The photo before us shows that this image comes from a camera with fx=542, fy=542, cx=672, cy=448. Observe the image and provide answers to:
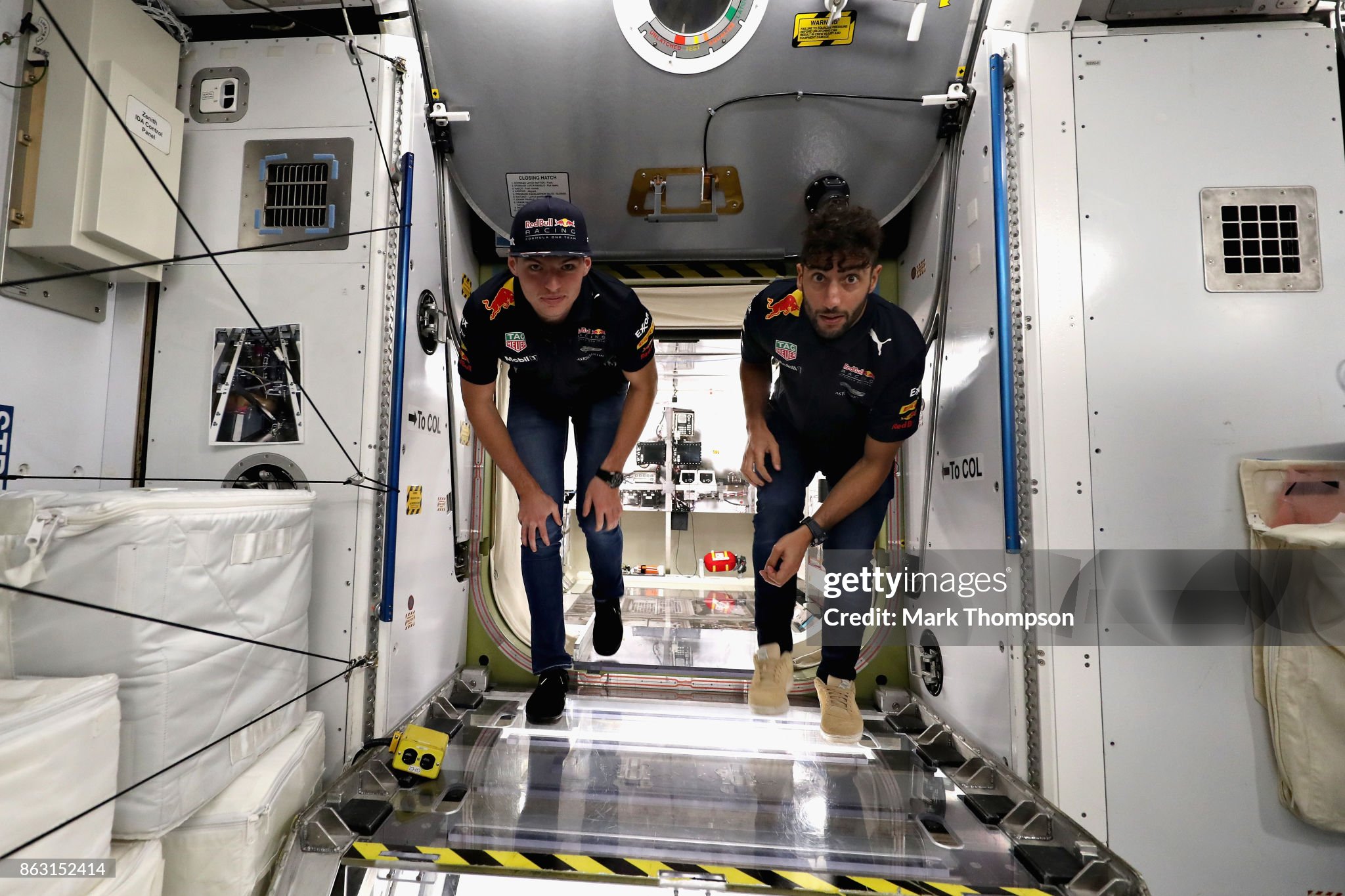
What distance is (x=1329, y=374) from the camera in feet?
5.77

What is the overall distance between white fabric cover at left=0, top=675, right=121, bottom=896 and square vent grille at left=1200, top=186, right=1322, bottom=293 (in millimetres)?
3348

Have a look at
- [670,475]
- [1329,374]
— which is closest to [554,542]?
[670,475]

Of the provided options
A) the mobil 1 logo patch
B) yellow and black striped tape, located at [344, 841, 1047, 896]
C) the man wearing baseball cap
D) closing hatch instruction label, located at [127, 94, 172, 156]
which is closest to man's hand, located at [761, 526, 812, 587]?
the man wearing baseball cap

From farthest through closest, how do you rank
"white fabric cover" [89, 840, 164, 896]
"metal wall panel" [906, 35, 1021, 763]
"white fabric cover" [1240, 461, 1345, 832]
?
"metal wall panel" [906, 35, 1021, 763], "white fabric cover" [1240, 461, 1345, 832], "white fabric cover" [89, 840, 164, 896]

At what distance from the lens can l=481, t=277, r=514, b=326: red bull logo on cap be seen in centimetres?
204

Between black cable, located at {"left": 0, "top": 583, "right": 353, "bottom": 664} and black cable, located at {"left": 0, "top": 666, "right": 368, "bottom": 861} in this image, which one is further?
black cable, located at {"left": 0, "top": 583, "right": 353, "bottom": 664}

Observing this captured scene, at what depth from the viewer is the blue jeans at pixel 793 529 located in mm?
1972

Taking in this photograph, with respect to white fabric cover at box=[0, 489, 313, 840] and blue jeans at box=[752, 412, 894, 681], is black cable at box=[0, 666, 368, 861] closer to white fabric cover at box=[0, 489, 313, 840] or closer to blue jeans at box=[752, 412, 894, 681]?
white fabric cover at box=[0, 489, 313, 840]

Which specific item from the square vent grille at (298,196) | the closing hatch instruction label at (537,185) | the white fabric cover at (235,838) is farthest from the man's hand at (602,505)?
the square vent grille at (298,196)

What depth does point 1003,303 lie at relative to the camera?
6.05ft

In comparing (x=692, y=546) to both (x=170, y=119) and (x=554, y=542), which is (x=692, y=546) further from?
(x=170, y=119)

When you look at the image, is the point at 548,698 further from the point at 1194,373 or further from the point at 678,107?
the point at 1194,373

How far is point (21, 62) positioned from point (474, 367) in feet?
5.51

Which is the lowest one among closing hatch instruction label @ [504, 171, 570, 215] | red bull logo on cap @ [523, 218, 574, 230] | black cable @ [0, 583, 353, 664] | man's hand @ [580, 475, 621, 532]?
black cable @ [0, 583, 353, 664]
